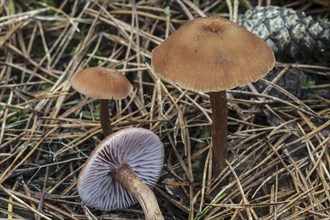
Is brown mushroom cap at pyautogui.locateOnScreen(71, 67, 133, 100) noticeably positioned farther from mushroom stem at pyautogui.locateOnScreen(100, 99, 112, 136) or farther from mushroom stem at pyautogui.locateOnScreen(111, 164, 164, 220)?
mushroom stem at pyautogui.locateOnScreen(111, 164, 164, 220)

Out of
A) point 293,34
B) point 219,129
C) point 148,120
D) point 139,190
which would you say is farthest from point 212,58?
point 293,34

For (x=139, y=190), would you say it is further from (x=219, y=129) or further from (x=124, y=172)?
(x=219, y=129)

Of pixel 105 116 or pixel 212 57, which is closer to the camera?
pixel 212 57

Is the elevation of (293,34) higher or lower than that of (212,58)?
lower

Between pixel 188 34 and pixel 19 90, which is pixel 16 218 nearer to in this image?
pixel 19 90

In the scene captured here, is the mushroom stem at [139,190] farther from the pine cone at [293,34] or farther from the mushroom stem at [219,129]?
the pine cone at [293,34]

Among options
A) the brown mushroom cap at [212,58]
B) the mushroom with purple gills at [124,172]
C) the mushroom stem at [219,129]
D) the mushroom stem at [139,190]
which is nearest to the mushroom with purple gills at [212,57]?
the brown mushroom cap at [212,58]

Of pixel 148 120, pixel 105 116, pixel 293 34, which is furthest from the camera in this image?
pixel 293 34

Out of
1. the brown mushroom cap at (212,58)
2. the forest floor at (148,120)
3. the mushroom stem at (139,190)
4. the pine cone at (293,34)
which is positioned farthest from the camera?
the pine cone at (293,34)
